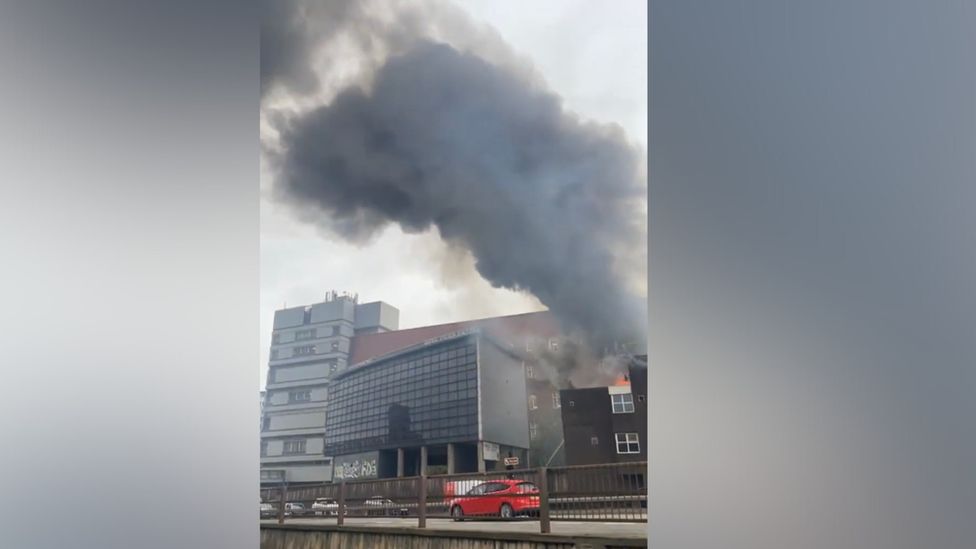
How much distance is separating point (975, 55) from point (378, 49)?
520 centimetres

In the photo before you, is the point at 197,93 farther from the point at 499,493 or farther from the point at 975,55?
the point at 499,493

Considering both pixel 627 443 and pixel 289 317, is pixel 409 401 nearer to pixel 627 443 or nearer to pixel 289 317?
pixel 289 317

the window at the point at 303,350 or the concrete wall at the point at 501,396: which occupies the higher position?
the window at the point at 303,350

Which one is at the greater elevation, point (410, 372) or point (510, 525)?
point (410, 372)

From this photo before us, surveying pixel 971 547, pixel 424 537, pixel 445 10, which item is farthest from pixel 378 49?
pixel 971 547

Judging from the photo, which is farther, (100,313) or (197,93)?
(197,93)

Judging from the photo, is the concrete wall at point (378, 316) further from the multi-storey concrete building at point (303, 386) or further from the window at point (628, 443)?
the window at point (628, 443)

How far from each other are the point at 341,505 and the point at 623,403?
266 centimetres

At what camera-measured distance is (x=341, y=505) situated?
6734mm

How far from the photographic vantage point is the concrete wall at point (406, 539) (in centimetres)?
548

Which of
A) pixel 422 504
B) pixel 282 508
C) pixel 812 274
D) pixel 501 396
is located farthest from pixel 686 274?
pixel 282 508

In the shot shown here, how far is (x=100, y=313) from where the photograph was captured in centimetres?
168

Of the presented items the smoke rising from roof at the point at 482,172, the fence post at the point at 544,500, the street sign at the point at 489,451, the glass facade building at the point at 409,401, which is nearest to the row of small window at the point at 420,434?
the glass facade building at the point at 409,401

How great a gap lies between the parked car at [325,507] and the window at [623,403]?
104 inches
